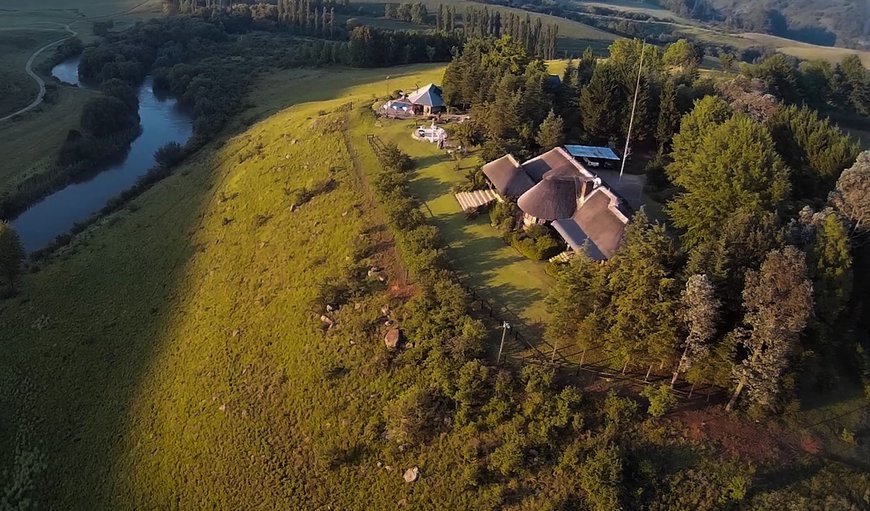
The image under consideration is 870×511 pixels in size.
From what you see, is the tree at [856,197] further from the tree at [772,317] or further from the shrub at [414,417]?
the shrub at [414,417]

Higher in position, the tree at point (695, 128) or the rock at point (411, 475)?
the tree at point (695, 128)

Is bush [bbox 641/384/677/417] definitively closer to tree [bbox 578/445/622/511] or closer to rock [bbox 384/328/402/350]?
tree [bbox 578/445/622/511]

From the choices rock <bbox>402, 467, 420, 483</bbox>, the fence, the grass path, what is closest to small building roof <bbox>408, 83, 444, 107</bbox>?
the fence

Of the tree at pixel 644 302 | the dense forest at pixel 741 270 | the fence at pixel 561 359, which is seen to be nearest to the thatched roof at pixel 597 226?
the dense forest at pixel 741 270

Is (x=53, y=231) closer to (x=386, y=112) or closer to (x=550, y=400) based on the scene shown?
(x=386, y=112)

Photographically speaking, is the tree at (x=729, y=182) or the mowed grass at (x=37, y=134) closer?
the tree at (x=729, y=182)

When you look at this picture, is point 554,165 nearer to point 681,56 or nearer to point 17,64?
point 681,56
